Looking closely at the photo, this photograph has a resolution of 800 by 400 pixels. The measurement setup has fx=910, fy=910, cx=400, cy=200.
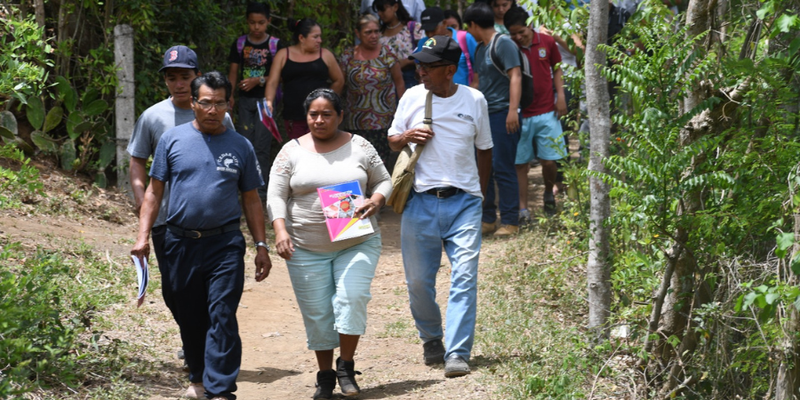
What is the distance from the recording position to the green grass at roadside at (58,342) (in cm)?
441

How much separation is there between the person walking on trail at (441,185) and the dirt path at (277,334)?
1.00 ft

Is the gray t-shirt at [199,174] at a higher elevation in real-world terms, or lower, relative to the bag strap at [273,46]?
lower

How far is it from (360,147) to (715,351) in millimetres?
2409

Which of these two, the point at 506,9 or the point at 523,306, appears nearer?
the point at 523,306

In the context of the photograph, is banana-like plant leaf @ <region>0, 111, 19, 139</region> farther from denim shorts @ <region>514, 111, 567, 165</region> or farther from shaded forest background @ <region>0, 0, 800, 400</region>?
denim shorts @ <region>514, 111, 567, 165</region>

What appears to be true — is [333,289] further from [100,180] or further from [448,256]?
[100,180]

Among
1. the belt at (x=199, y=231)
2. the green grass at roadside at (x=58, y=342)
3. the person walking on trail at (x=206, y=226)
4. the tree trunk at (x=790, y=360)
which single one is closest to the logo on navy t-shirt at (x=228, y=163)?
the person walking on trail at (x=206, y=226)

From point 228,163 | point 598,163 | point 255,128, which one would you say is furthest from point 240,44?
point 598,163

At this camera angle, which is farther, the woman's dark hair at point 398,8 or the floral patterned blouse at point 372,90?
the woman's dark hair at point 398,8

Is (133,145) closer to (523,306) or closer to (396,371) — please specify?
(396,371)

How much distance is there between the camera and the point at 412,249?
585cm

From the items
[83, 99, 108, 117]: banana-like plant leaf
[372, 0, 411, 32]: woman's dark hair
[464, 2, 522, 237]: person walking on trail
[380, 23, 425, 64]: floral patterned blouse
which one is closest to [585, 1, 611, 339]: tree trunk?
[464, 2, 522, 237]: person walking on trail

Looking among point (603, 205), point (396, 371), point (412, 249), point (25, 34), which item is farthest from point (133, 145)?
point (603, 205)

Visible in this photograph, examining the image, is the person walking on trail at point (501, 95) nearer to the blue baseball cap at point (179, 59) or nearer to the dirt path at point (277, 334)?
the dirt path at point (277, 334)
